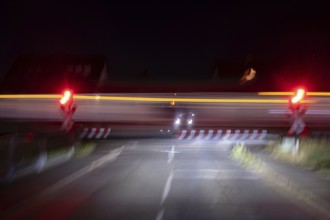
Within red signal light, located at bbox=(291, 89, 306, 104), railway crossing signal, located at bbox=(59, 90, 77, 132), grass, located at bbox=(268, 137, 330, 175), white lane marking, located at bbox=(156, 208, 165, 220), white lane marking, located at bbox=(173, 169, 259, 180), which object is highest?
red signal light, located at bbox=(291, 89, 306, 104)

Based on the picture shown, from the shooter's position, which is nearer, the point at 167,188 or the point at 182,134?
the point at 167,188

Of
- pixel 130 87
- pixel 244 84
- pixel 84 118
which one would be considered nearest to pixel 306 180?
pixel 84 118

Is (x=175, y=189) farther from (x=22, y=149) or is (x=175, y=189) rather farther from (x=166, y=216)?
(x=22, y=149)

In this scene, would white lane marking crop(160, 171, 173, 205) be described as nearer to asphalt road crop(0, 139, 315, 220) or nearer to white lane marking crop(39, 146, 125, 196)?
asphalt road crop(0, 139, 315, 220)

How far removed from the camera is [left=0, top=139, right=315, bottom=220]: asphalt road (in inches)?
340

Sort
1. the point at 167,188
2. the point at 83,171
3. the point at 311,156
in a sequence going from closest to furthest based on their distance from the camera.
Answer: the point at 167,188 → the point at 83,171 → the point at 311,156

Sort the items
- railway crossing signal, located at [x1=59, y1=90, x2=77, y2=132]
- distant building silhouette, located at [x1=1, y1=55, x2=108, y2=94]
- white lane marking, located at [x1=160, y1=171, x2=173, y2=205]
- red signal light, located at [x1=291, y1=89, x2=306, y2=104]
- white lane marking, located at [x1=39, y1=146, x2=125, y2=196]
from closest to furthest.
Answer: white lane marking, located at [x1=160, y1=171, x2=173, y2=205]
white lane marking, located at [x1=39, y1=146, x2=125, y2=196]
red signal light, located at [x1=291, y1=89, x2=306, y2=104]
railway crossing signal, located at [x1=59, y1=90, x2=77, y2=132]
distant building silhouette, located at [x1=1, y1=55, x2=108, y2=94]

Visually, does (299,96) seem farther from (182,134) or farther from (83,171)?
(182,134)

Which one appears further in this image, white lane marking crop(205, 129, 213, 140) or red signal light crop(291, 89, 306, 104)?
white lane marking crop(205, 129, 213, 140)

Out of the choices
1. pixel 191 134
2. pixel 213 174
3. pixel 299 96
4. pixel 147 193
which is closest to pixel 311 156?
pixel 299 96

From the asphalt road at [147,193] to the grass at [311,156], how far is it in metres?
1.85

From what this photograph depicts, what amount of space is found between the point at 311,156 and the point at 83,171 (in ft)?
22.7

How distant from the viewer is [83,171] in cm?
1409

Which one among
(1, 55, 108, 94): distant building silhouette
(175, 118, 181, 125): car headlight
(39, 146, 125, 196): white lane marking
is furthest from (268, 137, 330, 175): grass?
(1, 55, 108, 94): distant building silhouette
